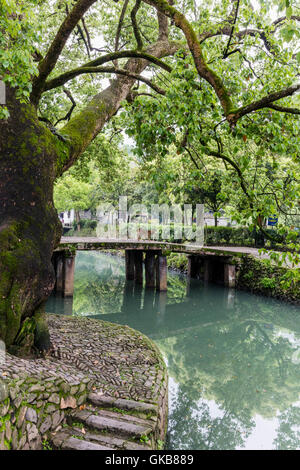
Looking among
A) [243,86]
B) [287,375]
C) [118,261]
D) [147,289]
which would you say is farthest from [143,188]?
[243,86]

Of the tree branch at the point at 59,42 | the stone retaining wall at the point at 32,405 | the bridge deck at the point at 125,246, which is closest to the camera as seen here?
the stone retaining wall at the point at 32,405

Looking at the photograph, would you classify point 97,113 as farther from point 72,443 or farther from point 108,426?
point 72,443

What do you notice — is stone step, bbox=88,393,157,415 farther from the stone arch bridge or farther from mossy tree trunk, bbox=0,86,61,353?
the stone arch bridge

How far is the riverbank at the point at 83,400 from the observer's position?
3.50 m

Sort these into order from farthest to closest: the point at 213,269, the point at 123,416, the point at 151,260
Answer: the point at 213,269 → the point at 151,260 → the point at 123,416

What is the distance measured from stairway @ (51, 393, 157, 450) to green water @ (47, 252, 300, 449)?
3.38 feet

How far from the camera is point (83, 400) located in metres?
4.61

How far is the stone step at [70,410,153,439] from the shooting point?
405 centimetres

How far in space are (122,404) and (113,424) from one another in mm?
440

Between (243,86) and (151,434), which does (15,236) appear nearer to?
(151,434)

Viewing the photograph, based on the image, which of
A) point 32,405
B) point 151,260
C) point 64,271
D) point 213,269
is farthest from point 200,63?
point 213,269

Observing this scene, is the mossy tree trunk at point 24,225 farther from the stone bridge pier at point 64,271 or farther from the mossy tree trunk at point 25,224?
the stone bridge pier at point 64,271

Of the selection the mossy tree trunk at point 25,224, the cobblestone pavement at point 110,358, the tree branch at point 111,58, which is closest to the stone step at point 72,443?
the cobblestone pavement at point 110,358
